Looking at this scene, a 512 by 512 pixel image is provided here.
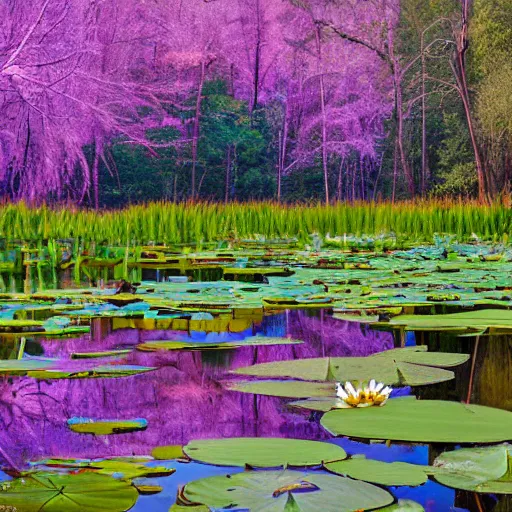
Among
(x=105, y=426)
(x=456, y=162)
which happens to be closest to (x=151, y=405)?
(x=105, y=426)

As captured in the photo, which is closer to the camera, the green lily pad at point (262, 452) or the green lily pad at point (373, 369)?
the green lily pad at point (262, 452)

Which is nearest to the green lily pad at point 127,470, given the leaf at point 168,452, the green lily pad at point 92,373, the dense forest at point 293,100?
the leaf at point 168,452

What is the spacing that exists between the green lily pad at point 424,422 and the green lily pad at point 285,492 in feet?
1.43

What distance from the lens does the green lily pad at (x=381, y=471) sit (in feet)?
7.11

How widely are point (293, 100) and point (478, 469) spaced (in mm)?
27293

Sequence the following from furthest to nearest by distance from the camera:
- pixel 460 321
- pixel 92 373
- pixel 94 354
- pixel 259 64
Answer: pixel 259 64 → pixel 460 321 → pixel 94 354 → pixel 92 373

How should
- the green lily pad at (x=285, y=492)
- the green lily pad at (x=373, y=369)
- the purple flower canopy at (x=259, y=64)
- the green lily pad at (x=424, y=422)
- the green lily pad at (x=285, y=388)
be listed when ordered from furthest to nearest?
the purple flower canopy at (x=259, y=64)
the green lily pad at (x=373, y=369)
the green lily pad at (x=285, y=388)
the green lily pad at (x=424, y=422)
the green lily pad at (x=285, y=492)

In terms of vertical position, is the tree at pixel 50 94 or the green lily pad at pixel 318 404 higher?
the tree at pixel 50 94

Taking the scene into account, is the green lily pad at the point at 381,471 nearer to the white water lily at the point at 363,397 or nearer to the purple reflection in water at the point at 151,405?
the purple reflection in water at the point at 151,405

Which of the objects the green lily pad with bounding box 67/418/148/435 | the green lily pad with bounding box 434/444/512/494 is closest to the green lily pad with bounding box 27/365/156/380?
the green lily pad with bounding box 67/418/148/435

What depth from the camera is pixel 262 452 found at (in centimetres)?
241

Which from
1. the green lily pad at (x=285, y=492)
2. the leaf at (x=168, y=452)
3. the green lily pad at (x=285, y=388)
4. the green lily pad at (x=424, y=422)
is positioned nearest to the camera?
the green lily pad at (x=285, y=492)

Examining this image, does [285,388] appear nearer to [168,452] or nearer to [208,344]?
[168,452]

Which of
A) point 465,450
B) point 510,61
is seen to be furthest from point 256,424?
point 510,61
